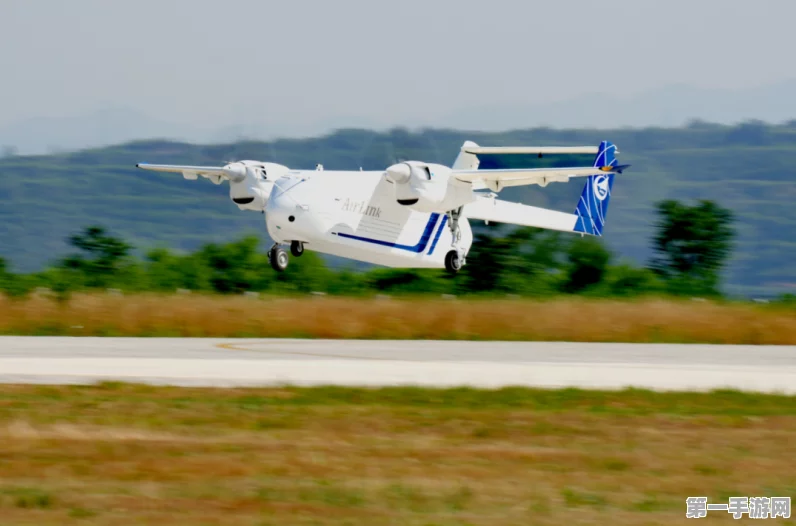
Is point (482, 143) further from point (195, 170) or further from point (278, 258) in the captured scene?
point (278, 258)

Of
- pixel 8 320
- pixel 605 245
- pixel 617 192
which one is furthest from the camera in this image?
pixel 617 192

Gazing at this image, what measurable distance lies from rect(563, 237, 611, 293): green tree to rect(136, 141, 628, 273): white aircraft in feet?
27.7

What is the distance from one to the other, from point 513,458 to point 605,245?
120 feet

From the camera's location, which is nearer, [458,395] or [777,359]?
[458,395]

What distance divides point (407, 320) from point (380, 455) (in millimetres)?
15996

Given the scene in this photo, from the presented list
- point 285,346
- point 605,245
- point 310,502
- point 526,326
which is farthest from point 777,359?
point 605,245

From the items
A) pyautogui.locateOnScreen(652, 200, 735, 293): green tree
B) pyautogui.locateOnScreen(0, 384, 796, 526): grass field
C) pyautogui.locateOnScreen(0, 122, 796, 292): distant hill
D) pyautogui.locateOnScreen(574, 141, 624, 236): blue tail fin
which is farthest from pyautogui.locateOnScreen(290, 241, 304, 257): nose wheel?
pyautogui.locateOnScreen(0, 122, 796, 292): distant hill

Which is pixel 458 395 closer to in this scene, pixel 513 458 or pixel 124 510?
pixel 513 458

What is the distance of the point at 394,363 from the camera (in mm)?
18250

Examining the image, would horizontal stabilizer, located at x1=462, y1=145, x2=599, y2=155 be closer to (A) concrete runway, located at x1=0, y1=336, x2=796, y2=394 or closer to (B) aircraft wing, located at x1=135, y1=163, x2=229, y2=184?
(B) aircraft wing, located at x1=135, y1=163, x2=229, y2=184

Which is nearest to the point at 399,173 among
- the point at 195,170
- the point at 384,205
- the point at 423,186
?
the point at 423,186

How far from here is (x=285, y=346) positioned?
22.2 m

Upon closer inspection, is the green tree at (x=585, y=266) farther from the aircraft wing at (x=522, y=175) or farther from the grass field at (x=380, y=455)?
the grass field at (x=380, y=455)

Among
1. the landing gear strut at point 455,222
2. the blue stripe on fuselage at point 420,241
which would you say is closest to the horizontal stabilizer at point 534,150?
the landing gear strut at point 455,222
